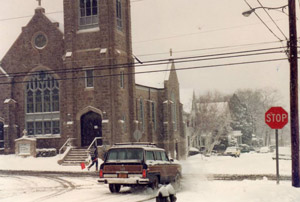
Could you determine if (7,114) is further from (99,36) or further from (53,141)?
(99,36)

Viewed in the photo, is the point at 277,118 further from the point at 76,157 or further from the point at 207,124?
the point at 207,124

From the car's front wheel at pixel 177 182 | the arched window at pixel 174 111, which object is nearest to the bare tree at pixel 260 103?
the arched window at pixel 174 111

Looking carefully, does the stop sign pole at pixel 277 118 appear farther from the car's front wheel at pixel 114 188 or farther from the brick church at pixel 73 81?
the brick church at pixel 73 81

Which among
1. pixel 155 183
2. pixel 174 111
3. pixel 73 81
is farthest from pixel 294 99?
pixel 174 111

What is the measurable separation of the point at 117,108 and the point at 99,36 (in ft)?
21.1

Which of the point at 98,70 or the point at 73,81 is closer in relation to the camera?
the point at 98,70

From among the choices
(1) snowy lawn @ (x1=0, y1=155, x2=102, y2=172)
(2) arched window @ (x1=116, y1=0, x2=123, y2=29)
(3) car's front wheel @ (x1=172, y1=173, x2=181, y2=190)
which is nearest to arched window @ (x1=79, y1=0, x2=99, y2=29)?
(2) arched window @ (x1=116, y1=0, x2=123, y2=29)

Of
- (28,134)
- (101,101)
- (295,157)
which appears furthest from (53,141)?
(295,157)

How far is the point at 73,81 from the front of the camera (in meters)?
39.1

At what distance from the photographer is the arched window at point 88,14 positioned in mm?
39469

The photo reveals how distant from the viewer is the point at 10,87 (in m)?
42.0

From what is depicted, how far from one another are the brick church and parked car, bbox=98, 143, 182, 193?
2005 cm

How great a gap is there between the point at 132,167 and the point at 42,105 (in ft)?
89.5

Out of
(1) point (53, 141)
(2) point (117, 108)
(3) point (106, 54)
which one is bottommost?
(1) point (53, 141)
